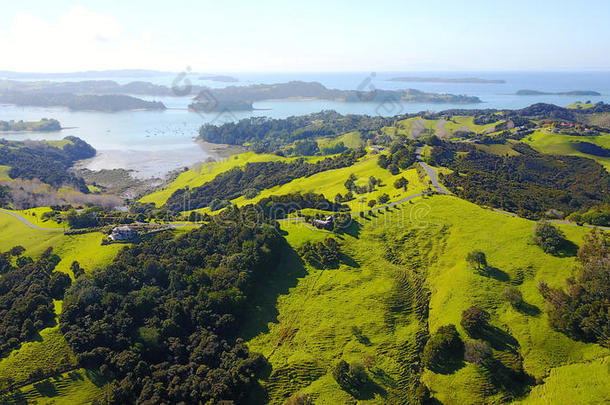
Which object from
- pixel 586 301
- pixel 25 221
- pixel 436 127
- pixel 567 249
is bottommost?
pixel 25 221

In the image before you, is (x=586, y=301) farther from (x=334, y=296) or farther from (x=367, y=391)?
(x=334, y=296)

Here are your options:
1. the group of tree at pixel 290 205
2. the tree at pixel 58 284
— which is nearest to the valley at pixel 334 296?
the group of tree at pixel 290 205

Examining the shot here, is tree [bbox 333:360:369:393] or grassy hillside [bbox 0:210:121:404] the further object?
tree [bbox 333:360:369:393]

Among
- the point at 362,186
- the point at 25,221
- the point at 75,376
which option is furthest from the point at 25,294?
the point at 362,186

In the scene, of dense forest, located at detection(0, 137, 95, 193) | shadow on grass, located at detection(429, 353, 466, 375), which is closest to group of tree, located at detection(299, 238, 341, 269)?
shadow on grass, located at detection(429, 353, 466, 375)

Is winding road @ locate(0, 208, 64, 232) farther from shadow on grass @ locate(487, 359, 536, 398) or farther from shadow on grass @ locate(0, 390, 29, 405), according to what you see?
shadow on grass @ locate(487, 359, 536, 398)

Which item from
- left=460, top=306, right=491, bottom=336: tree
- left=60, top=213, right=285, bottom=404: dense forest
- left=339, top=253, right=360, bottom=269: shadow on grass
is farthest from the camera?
left=339, top=253, right=360, bottom=269: shadow on grass
